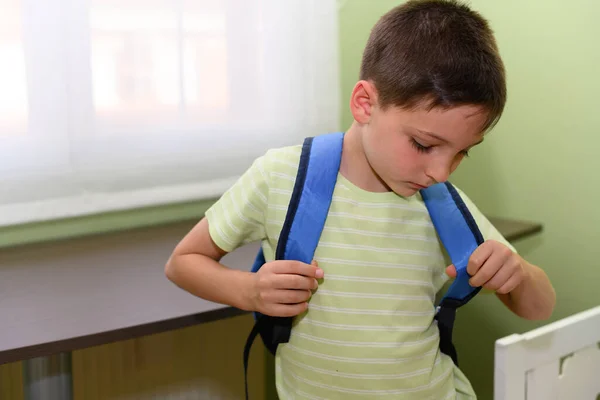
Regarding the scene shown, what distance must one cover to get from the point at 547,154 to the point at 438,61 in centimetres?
89

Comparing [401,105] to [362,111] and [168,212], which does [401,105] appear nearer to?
[362,111]

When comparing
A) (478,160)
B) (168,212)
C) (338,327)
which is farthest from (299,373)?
(478,160)

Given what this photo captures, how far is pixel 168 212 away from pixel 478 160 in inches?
30.3

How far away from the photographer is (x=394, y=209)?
100 cm

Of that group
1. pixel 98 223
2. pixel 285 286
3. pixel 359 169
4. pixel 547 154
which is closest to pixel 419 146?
pixel 359 169

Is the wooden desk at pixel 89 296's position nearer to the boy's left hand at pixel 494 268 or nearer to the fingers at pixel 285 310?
the fingers at pixel 285 310

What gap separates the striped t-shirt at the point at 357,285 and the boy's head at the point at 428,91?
7cm

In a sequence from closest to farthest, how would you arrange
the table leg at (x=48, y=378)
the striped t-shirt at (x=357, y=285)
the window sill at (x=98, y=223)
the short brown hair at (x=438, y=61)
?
the short brown hair at (x=438, y=61) → the striped t-shirt at (x=357, y=285) → the table leg at (x=48, y=378) → the window sill at (x=98, y=223)

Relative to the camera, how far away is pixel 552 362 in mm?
1029

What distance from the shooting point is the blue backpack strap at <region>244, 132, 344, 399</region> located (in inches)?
37.9

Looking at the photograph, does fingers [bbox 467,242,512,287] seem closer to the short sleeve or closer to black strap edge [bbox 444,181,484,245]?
black strap edge [bbox 444,181,484,245]

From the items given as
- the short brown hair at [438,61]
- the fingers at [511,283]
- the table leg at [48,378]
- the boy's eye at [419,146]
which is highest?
the short brown hair at [438,61]

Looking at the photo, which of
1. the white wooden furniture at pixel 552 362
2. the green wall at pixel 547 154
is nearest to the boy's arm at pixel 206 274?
the white wooden furniture at pixel 552 362

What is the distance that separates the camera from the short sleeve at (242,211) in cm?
100
